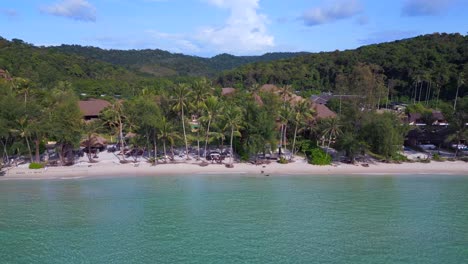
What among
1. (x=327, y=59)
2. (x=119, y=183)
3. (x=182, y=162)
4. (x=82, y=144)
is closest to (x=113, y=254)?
(x=119, y=183)

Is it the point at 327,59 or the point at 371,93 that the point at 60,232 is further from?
the point at 327,59

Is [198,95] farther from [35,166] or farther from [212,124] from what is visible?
[35,166]

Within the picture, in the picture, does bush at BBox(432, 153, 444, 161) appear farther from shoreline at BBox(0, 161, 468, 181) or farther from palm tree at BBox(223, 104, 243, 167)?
palm tree at BBox(223, 104, 243, 167)

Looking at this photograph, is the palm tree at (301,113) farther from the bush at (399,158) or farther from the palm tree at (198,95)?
the bush at (399,158)

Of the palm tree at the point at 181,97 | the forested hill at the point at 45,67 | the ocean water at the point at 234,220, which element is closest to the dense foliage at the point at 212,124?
the palm tree at the point at 181,97

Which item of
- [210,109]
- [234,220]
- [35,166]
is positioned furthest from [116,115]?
[234,220]

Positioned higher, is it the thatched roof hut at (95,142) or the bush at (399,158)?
the thatched roof hut at (95,142)
